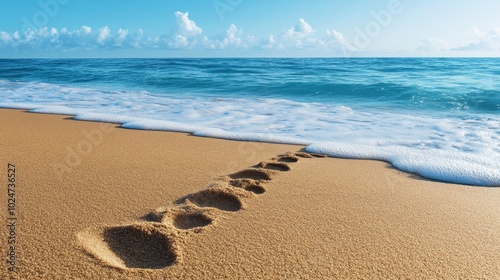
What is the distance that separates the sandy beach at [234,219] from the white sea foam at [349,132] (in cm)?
30

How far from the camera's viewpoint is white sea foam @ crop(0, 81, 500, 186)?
3189mm

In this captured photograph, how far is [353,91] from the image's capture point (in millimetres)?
11055

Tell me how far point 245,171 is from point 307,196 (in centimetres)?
61

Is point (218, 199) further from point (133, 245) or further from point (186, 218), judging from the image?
point (133, 245)

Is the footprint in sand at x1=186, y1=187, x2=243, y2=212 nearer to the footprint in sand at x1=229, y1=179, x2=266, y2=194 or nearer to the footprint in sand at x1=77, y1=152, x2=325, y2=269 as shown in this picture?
the footprint in sand at x1=77, y1=152, x2=325, y2=269

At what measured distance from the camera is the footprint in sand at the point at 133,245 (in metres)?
1.52

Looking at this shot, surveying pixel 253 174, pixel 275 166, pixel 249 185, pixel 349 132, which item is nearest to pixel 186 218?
pixel 249 185

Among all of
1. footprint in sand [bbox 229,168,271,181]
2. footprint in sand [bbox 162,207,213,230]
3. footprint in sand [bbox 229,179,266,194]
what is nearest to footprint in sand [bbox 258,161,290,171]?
footprint in sand [bbox 229,168,271,181]

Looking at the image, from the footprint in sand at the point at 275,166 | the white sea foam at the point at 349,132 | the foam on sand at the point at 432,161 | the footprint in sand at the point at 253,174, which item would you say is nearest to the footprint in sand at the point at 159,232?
the footprint in sand at the point at 253,174

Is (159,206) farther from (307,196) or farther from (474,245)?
(474,245)

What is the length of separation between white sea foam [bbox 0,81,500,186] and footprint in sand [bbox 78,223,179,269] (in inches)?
86.4

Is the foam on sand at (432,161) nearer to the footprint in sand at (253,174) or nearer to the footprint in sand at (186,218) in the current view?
the footprint in sand at (253,174)

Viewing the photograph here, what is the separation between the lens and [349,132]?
15.1ft

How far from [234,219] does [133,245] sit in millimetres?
536
